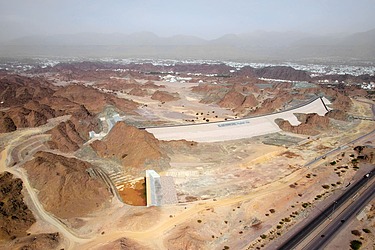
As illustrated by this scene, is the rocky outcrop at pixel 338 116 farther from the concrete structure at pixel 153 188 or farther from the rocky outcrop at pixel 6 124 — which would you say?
the rocky outcrop at pixel 6 124

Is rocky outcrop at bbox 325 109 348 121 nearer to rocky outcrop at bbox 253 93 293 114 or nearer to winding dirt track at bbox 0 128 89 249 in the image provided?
rocky outcrop at bbox 253 93 293 114

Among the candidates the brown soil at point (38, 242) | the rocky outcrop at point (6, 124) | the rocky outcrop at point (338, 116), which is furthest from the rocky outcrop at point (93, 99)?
the brown soil at point (38, 242)

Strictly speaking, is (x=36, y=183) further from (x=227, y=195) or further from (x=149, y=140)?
(x=227, y=195)

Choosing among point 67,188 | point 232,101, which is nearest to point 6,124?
point 67,188

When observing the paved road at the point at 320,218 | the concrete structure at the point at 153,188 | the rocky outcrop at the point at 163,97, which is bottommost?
the rocky outcrop at the point at 163,97

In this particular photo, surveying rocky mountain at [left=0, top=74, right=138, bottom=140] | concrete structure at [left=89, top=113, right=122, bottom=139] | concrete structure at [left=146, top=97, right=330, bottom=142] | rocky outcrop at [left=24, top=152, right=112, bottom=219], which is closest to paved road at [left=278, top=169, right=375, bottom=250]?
rocky outcrop at [left=24, top=152, right=112, bottom=219]

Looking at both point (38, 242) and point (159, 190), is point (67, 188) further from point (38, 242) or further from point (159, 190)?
point (159, 190)
